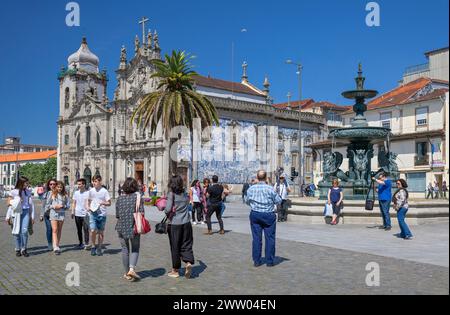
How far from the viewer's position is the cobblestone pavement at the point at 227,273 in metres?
7.18

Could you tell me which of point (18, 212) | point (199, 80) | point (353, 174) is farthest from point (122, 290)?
point (199, 80)

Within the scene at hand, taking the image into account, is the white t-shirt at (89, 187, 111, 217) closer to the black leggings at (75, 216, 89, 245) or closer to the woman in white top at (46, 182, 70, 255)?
the woman in white top at (46, 182, 70, 255)

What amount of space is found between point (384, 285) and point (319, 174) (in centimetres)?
4564

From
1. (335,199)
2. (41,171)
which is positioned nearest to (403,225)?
(335,199)

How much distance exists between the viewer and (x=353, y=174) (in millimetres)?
20000

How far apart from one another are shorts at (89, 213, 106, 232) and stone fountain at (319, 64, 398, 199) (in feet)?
35.0

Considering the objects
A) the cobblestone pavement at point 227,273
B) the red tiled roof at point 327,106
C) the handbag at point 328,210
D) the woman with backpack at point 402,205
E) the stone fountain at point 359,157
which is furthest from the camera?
the red tiled roof at point 327,106

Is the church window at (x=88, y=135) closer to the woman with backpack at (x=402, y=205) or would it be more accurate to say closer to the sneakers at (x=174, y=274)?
the woman with backpack at (x=402, y=205)

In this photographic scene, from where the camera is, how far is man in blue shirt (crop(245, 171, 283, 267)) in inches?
365

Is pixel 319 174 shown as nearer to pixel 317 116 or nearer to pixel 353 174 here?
pixel 317 116

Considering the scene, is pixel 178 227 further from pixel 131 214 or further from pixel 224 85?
pixel 224 85

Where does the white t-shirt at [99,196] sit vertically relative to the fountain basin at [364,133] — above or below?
below

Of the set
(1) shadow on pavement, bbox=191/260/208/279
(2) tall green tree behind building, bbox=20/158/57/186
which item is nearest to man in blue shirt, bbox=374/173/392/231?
(1) shadow on pavement, bbox=191/260/208/279

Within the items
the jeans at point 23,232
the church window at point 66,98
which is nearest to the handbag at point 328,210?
the jeans at point 23,232
